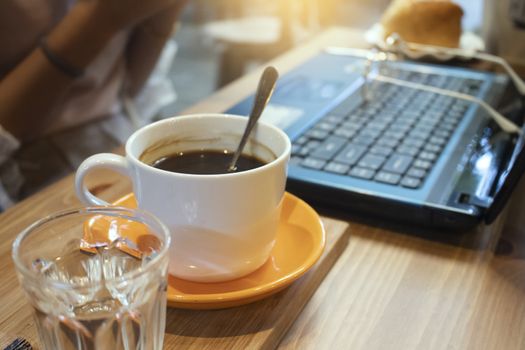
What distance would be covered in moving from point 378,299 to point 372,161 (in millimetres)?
176

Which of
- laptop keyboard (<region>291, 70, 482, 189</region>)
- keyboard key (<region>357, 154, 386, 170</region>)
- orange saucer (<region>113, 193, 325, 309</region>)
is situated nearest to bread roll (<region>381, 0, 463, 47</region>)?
laptop keyboard (<region>291, 70, 482, 189</region>)

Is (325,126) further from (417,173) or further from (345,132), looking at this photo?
(417,173)

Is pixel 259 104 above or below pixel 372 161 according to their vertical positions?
above

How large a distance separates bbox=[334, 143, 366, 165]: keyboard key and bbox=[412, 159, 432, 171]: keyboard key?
0.06m

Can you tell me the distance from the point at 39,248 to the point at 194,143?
152 millimetres

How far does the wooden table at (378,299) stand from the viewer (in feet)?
1.26

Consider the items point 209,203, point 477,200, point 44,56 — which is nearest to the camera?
point 209,203

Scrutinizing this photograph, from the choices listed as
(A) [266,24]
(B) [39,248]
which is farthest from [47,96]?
(A) [266,24]

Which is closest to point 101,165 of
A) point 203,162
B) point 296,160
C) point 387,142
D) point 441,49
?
point 203,162

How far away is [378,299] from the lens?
0.43 m

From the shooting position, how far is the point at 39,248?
341 millimetres

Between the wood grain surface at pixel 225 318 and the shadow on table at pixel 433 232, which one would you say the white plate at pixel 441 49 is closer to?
the shadow on table at pixel 433 232

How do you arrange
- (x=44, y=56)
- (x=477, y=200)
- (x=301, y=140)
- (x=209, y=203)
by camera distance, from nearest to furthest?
(x=209, y=203) → (x=477, y=200) → (x=301, y=140) → (x=44, y=56)

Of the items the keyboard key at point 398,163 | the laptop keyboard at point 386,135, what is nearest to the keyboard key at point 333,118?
the laptop keyboard at point 386,135
